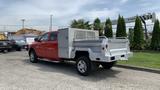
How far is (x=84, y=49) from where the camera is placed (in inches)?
329

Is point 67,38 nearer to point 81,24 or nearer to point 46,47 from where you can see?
point 46,47

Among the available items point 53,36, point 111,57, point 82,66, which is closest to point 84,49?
point 82,66

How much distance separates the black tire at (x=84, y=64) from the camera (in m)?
8.20

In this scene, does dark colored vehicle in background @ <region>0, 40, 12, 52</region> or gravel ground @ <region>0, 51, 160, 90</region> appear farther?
dark colored vehicle in background @ <region>0, 40, 12, 52</region>

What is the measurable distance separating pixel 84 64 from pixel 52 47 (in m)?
2.57

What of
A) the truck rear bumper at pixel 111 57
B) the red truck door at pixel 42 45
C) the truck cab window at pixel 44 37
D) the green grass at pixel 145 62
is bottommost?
the green grass at pixel 145 62

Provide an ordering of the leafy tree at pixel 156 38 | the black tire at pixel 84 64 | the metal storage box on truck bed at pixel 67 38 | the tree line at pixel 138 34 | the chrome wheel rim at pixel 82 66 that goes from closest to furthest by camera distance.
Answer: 1. the black tire at pixel 84 64
2. the chrome wheel rim at pixel 82 66
3. the metal storage box on truck bed at pixel 67 38
4. the leafy tree at pixel 156 38
5. the tree line at pixel 138 34

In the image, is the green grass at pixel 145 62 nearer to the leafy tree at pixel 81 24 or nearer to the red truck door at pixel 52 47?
the red truck door at pixel 52 47

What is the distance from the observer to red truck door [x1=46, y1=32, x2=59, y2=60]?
10078 mm

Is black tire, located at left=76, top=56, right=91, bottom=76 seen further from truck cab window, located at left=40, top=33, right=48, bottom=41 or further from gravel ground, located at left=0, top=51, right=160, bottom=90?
truck cab window, located at left=40, top=33, right=48, bottom=41

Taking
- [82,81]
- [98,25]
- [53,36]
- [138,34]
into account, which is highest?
[98,25]

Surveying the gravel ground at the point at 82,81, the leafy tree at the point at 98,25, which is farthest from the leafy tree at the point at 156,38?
the gravel ground at the point at 82,81

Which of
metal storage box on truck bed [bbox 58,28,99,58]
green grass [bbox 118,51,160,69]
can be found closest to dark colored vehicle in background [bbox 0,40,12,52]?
metal storage box on truck bed [bbox 58,28,99,58]

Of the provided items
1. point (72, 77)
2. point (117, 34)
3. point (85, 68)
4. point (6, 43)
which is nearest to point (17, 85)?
point (72, 77)
